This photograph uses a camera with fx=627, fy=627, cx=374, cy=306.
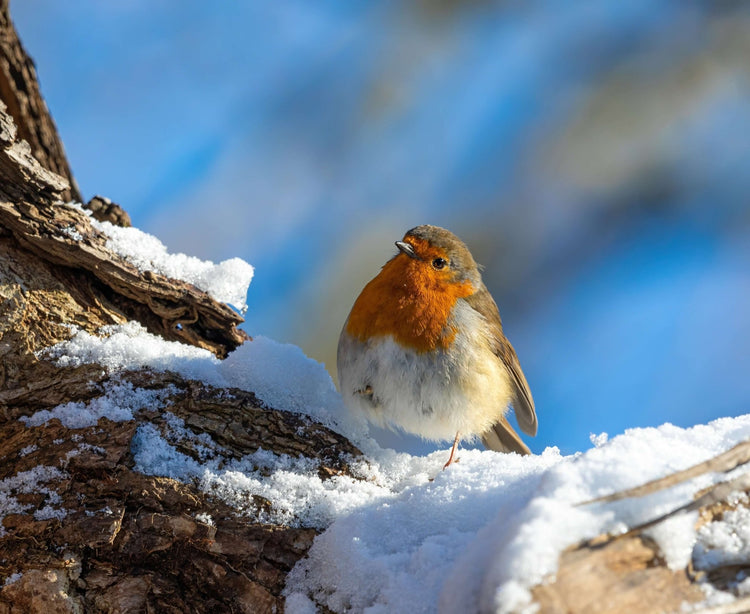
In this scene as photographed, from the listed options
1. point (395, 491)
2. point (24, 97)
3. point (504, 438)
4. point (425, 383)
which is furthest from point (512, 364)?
point (24, 97)

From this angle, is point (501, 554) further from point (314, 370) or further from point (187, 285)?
point (187, 285)

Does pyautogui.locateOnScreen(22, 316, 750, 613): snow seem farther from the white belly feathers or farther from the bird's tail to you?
the bird's tail

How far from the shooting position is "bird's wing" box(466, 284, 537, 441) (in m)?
2.91

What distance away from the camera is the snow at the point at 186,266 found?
110 inches

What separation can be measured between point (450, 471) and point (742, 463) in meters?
0.80

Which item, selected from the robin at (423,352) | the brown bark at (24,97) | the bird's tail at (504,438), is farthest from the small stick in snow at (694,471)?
the brown bark at (24,97)

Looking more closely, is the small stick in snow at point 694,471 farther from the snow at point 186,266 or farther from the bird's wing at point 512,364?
the snow at point 186,266

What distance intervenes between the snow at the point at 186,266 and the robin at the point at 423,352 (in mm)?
604

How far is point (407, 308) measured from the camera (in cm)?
256

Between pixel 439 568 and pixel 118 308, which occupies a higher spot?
pixel 118 308

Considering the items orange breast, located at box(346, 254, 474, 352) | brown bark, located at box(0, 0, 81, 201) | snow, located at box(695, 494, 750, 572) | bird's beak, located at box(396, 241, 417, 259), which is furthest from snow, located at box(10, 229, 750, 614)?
brown bark, located at box(0, 0, 81, 201)

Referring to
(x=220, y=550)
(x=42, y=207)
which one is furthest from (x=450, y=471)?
(x=42, y=207)

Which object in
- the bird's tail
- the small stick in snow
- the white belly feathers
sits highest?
the bird's tail

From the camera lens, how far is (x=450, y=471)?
73.5 inches
